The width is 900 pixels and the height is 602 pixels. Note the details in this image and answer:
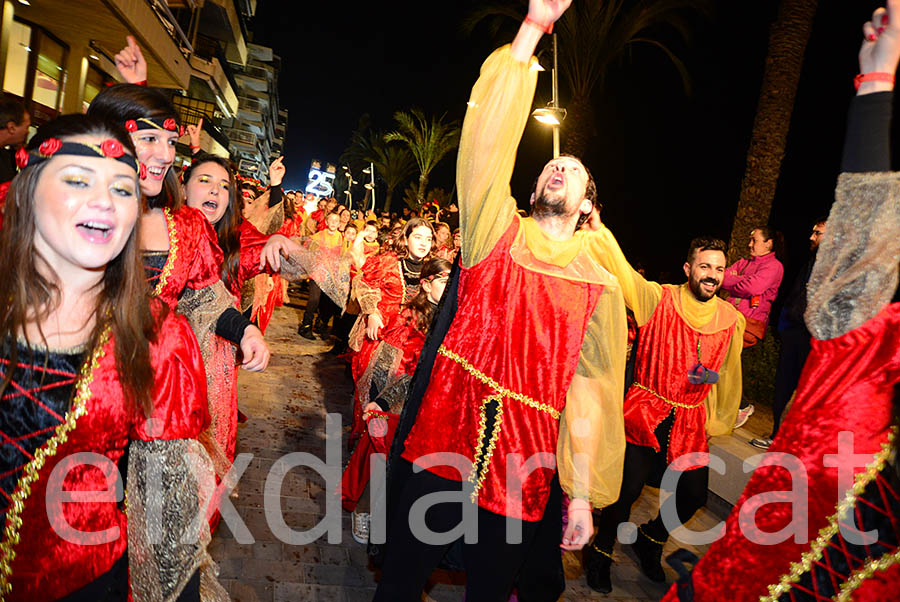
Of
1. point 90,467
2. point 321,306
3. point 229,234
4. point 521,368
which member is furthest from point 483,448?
point 321,306

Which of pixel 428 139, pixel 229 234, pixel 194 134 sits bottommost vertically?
pixel 229 234

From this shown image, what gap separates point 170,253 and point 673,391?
3521 mm

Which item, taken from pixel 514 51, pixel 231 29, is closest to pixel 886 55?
pixel 514 51

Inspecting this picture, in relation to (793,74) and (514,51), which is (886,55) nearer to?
(514,51)

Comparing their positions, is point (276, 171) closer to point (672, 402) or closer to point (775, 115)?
point (672, 402)

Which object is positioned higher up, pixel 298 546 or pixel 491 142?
pixel 491 142

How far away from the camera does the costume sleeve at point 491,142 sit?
2.36m

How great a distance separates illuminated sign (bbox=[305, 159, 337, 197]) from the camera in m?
46.5

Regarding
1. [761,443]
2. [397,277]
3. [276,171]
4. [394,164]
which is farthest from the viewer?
[394,164]

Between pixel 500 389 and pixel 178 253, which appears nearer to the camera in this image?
pixel 500 389

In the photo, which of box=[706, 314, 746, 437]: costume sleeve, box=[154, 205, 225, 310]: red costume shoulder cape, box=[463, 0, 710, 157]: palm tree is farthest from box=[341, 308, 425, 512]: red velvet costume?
box=[463, 0, 710, 157]: palm tree

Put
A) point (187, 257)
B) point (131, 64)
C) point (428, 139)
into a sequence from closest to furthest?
point (187, 257) < point (131, 64) < point (428, 139)

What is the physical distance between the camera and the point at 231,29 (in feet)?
108

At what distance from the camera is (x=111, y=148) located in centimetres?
173
